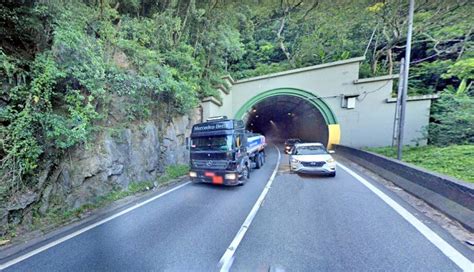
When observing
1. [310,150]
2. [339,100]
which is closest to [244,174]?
[310,150]

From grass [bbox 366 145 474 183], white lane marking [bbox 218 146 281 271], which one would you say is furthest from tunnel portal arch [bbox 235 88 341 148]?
white lane marking [bbox 218 146 281 271]

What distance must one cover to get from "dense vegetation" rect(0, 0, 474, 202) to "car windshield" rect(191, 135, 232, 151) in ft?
9.02

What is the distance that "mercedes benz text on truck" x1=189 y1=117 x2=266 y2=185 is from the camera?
24.7 feet

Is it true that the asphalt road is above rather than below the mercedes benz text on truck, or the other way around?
below

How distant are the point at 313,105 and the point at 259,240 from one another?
689 inches

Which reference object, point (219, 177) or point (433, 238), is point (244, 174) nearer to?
point (219, 177)

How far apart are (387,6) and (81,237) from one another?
22.7m

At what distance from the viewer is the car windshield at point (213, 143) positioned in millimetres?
→ 7707

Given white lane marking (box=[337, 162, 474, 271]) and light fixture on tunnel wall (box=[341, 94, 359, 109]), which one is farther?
light fixture on tunnel wall (box=[341, 94, 359, 109])

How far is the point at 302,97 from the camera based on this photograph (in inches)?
753

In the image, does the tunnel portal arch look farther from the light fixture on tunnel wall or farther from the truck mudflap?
the truck mudflap

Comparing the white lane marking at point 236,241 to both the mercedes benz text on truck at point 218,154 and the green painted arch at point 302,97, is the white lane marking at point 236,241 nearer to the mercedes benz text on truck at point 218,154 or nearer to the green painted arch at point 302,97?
the mercedes benz text on truck at point 218,154

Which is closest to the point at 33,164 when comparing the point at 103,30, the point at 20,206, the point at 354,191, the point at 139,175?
the point at 20,206

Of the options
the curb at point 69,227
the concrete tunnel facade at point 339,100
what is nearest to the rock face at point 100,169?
the curb at point 69,227
